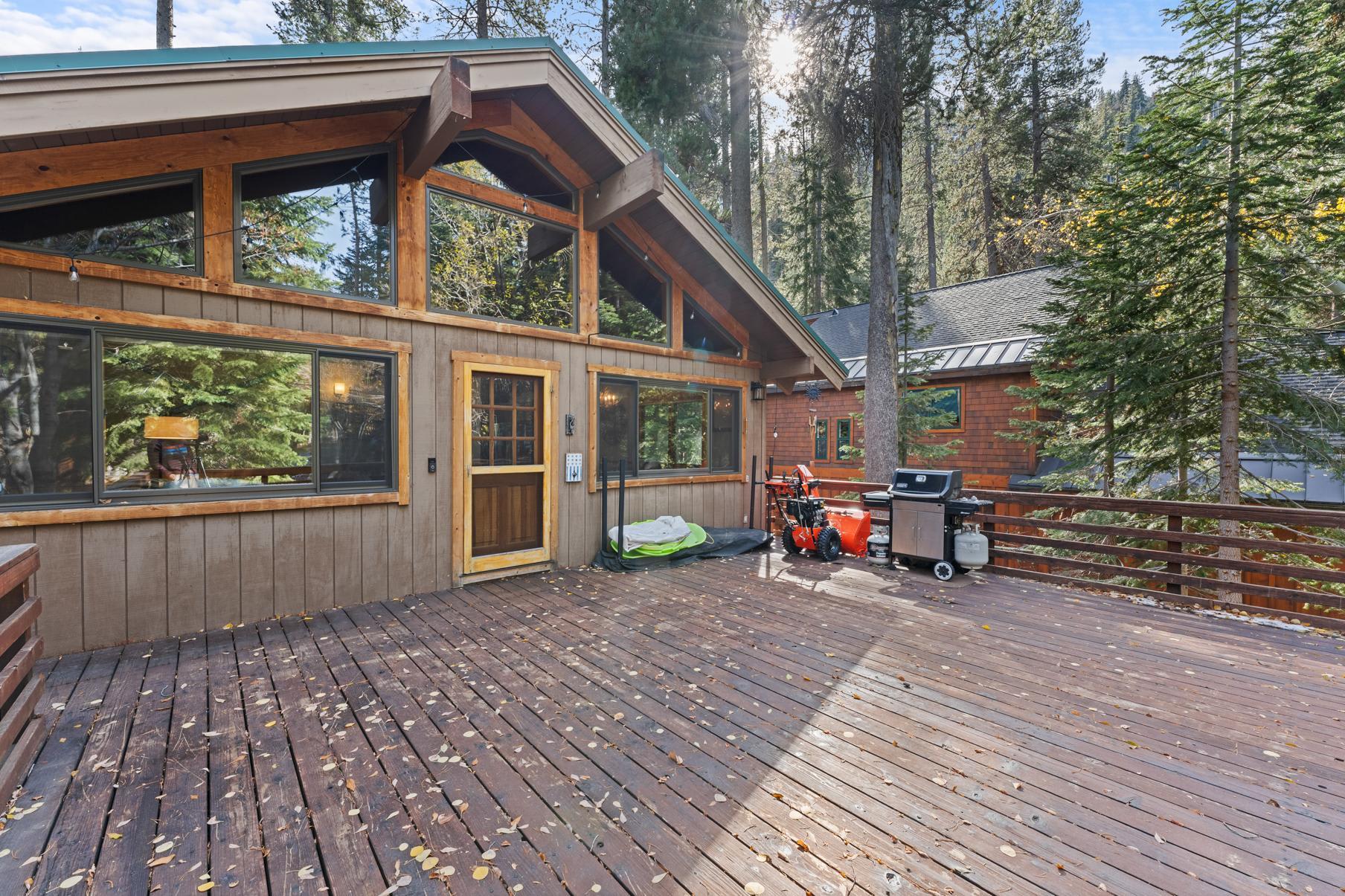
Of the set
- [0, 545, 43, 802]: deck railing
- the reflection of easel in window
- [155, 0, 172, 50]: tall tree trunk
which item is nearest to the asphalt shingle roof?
the reflection of easel in window

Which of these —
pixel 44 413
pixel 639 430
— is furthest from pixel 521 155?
pixel 44 413

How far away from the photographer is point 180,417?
3.51 metres

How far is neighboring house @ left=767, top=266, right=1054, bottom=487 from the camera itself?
901 cm

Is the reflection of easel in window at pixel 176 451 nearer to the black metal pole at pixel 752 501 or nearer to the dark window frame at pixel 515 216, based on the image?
the dark window frame at pixel 515 216

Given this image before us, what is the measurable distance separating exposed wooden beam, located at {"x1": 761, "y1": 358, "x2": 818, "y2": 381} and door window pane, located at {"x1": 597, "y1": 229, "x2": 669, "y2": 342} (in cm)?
159

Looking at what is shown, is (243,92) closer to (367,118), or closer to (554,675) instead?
(367,118)

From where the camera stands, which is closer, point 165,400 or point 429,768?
point 429,768

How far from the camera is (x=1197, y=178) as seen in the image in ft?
16.6

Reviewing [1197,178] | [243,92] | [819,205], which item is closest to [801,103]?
[1197,178]

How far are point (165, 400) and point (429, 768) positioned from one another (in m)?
3.04

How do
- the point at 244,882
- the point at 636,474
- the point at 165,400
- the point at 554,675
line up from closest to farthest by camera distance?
1. the point at 244,882
2. the point at 554,675
3. the point at 165,400
4. the point at 636,474

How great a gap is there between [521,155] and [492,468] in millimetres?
2934

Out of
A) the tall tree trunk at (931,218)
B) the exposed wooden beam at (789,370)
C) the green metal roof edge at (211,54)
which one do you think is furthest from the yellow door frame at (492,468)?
the tall tree trunk at (931,218)

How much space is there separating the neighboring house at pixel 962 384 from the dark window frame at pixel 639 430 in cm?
116
